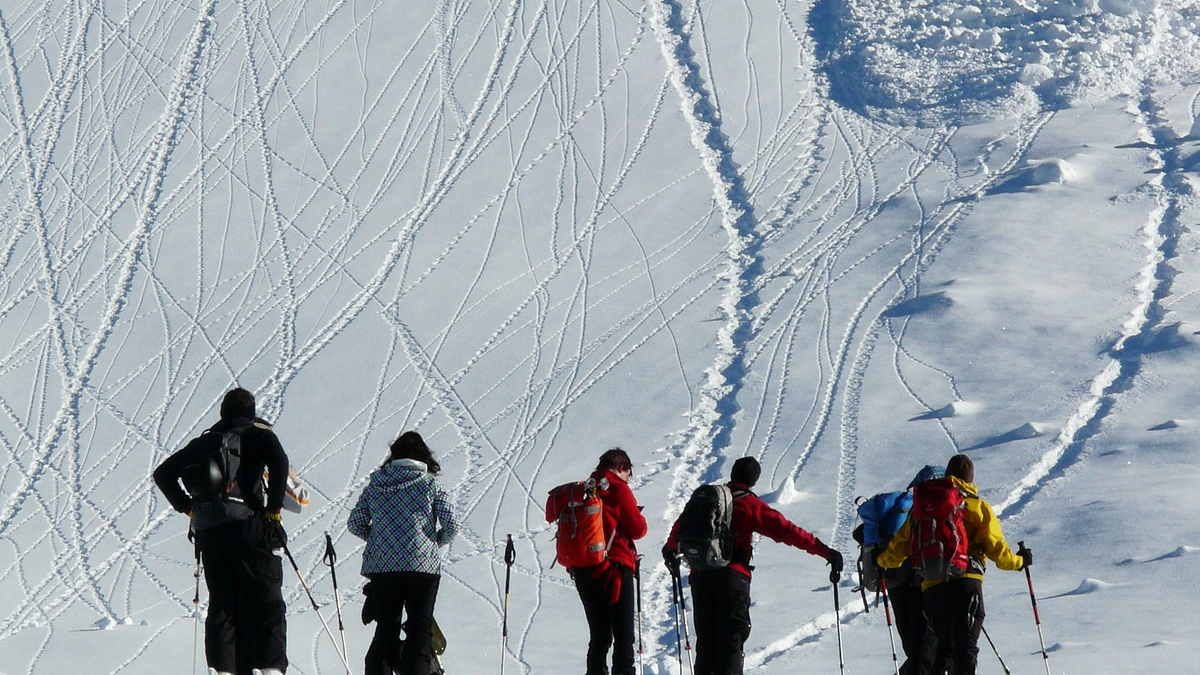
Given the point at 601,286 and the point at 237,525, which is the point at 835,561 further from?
the point at 601,286

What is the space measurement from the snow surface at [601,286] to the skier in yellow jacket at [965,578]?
69.3 inches

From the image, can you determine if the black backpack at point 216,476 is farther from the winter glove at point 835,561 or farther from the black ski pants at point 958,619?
the black ski pants at point 958,619

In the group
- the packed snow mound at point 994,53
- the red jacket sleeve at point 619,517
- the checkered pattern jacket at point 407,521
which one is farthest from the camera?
the packed snow mound at point 994,53

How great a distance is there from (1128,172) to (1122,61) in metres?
3.68

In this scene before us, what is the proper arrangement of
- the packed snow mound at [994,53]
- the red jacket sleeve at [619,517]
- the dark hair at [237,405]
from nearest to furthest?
1. the dark hair at [237,405]
2. the red jacket sleeve at [619,517]
3. the packed snow mound at [994,53]

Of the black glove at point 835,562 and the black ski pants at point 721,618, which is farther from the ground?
the black glove at point 835,562

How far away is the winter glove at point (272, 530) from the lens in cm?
602


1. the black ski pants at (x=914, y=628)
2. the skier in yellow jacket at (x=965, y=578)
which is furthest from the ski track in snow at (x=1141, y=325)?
the skier in yellow jacket at (x=965, y=578)

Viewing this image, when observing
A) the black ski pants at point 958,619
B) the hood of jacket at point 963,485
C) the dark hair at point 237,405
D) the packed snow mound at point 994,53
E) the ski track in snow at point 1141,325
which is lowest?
the black ski pants at point 958,619

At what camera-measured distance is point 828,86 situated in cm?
2192

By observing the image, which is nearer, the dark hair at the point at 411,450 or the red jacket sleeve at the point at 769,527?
→ the dark hair at the point at 411,450

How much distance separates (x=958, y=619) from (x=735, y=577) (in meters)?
0.93

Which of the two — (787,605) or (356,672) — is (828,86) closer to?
(787,605)

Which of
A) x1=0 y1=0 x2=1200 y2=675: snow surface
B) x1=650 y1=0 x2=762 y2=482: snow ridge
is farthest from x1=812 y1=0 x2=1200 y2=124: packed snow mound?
x1=650 y1=0 x2=762 y2=482: snow ridge
